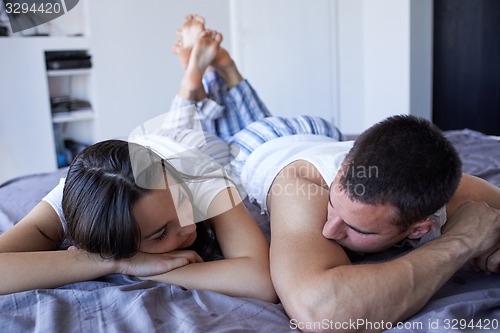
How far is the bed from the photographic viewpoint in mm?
853

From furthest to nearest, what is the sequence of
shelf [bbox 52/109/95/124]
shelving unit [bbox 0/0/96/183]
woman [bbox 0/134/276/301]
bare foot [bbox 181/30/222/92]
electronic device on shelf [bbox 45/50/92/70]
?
shelf [bbox 52/109/95/124]
electronic device on shelf [bbox 45/50/92/70]
shelving unit [bbox 0/0/96/183]
bare foot [bbox 181/30/222/92]
woman [bbox 0/134/276/301]

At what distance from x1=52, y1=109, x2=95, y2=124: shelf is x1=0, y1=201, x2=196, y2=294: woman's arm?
7.96 ft

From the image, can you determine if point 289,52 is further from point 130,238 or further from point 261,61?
point 130,238

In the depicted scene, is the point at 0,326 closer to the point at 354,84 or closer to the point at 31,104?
the point at 31,104

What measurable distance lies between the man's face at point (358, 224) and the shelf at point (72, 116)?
2755 mm

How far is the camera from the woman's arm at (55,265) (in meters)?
0.99

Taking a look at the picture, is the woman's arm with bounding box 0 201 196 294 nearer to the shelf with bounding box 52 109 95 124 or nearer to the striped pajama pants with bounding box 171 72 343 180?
the striped pajama pants with bounding box 171 72 343 180

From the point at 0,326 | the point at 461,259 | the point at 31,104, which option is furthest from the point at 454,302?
the point at 31,104

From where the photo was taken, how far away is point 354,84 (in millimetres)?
4117

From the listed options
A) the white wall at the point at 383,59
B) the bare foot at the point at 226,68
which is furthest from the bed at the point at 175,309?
the white wall at the point at 383,59

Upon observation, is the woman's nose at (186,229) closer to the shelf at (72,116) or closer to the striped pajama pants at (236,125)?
the striped pajama pants at (236,125)

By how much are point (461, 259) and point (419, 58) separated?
299 cm

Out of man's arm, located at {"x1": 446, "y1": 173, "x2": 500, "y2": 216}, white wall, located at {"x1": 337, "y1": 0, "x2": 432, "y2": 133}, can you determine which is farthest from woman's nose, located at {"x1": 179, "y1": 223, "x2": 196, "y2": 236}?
white wall, located at {"x1": 337, "y1": 0, "x2": 432, "y2": 133}

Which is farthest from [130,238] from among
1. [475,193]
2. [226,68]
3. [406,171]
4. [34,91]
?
[34,91]
